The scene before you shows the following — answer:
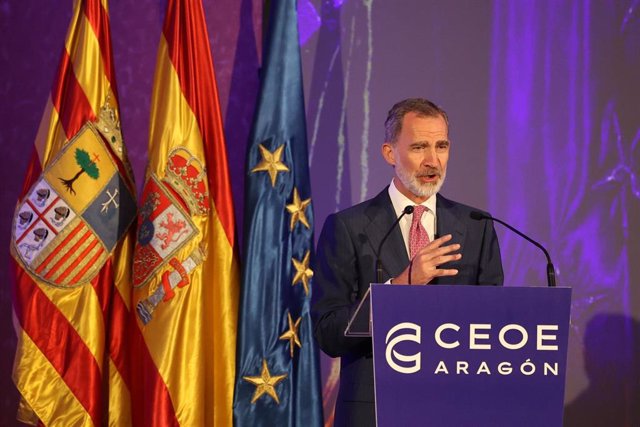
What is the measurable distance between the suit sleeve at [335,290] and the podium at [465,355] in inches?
A: 17.1

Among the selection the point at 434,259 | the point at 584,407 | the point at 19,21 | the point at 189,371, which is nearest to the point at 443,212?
the point at 434,259

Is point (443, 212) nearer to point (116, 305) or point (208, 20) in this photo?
Answer: point (116, 305)

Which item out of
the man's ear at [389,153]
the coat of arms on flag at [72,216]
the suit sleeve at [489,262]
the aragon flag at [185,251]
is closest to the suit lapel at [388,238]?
the man's ear at [389,153]

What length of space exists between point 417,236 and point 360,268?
0.21 metres

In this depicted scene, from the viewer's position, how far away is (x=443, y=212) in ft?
8.53

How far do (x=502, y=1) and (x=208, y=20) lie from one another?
145 cm

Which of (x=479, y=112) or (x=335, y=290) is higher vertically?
(x=479, y=112)

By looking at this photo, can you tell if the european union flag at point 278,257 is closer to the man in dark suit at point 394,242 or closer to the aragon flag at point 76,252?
the aragon flag at point 76,252

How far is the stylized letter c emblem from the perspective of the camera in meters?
1.85

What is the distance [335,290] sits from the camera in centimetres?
246

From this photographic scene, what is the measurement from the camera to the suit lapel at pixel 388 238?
96.3 inches

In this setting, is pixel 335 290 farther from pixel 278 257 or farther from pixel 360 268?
pixel 278 257

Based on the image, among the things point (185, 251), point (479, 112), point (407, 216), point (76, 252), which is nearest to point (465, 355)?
point (407, 216)

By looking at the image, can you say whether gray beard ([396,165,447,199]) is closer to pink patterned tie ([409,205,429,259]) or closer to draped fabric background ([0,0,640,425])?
pink patterned tie ([409,205,429,259])
